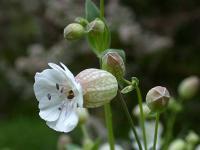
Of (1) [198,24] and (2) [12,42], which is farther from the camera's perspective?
(2) [12,42]

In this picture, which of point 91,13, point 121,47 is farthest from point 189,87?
point 121,47

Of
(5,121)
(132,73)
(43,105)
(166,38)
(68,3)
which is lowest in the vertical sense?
(5,121)

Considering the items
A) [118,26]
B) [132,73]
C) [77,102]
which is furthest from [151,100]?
[132,73]

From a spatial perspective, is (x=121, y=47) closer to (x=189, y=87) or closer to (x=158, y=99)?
(x=189, y=87)

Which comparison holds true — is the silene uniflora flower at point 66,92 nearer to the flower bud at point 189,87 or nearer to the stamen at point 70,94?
the stamen at point 70,94

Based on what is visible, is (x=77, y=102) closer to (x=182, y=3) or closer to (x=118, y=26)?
(x=118, y=26)

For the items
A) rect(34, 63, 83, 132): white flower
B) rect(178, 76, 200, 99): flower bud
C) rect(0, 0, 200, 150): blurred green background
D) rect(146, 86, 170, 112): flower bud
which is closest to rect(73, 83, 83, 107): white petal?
rect(34, 63, 83, 132): white flower

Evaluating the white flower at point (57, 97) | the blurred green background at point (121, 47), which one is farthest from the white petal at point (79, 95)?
the blurred green background at point (121, 47)

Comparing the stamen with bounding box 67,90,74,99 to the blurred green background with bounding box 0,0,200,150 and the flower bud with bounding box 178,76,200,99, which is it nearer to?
the flower bud with bounding box 178,76,200,99
